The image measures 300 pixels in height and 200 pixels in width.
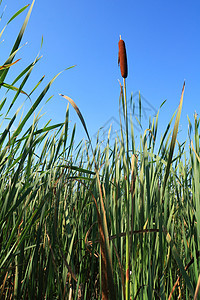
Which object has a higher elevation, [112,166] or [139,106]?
[139,106]

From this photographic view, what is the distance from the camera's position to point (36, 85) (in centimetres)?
95

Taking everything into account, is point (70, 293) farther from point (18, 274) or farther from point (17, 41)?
point (17, 41)

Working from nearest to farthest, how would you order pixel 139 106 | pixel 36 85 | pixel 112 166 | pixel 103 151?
pixel 36 85 → pixel 139 106 → pixel 112 166 → pixel 103 151

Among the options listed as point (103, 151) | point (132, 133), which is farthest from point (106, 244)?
point (103, 151)

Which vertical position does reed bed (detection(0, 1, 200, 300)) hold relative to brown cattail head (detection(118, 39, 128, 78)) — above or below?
below

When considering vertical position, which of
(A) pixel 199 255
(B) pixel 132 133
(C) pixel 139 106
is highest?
(C) pixel 139 106

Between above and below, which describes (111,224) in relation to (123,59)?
below

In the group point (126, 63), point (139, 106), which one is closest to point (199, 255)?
point (139, 106)

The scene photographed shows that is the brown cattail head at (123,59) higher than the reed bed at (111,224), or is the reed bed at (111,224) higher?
the brown cattail head at (123,59)

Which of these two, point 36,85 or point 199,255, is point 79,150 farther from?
point 199,255

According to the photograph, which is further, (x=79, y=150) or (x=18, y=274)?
(x=79, y=150)

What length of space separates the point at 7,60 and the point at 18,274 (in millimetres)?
790

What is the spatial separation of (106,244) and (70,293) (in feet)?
1.76

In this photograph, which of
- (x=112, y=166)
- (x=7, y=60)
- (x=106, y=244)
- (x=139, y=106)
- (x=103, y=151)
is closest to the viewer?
(x=106, y=244)
